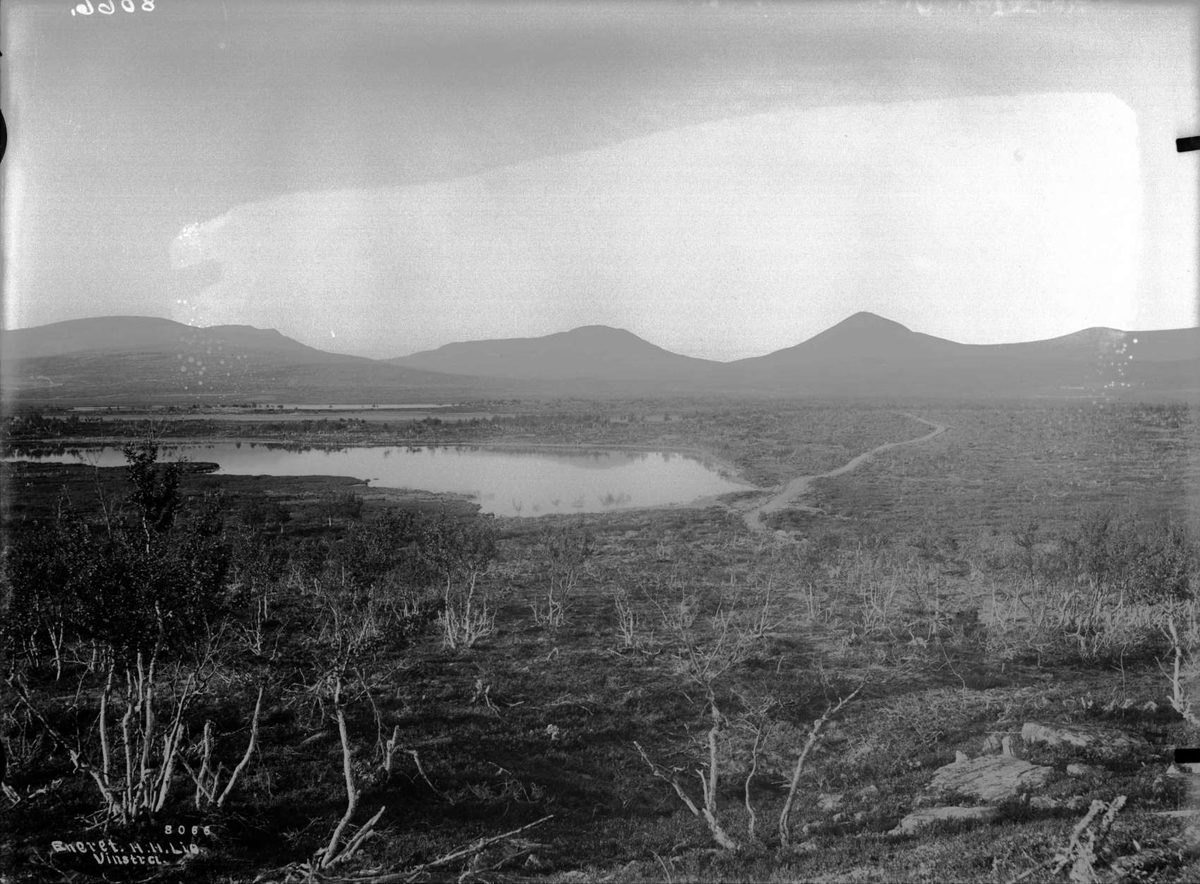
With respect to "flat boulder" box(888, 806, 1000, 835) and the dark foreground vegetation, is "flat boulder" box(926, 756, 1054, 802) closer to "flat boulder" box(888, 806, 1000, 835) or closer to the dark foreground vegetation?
the dark foreground vegetation

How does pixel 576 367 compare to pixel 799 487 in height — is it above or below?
above

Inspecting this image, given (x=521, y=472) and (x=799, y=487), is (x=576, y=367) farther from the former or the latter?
(x=799, y=487)

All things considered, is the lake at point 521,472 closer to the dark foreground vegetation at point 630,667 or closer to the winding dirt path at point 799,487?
the dark foreground vegetation at point 630,667

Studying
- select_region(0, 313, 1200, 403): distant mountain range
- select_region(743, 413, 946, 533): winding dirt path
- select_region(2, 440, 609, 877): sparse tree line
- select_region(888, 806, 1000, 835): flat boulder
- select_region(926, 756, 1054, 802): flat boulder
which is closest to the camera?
select_region(2, 440, 609, 877): sparse tree line

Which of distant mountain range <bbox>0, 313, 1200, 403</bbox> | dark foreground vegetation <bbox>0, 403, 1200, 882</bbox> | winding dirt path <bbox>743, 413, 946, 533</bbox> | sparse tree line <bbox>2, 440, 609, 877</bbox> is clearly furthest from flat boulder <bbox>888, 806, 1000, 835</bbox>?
distant mountain range <bbox>0, 313, 1200, 403</bbox>

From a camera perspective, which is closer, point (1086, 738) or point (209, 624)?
point (209, 624)

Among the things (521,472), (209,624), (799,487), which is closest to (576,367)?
(521,472)

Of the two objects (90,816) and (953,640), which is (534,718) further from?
(953,640)

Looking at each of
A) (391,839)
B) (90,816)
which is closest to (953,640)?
(391,839)
